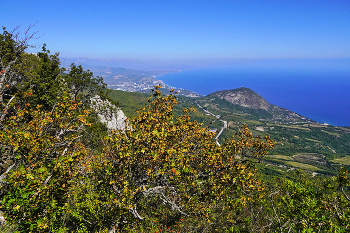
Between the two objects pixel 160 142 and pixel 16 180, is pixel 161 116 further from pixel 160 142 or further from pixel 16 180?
pixel 16 180

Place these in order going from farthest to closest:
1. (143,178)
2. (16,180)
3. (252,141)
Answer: (252,141) < (143,178) < (16,180)

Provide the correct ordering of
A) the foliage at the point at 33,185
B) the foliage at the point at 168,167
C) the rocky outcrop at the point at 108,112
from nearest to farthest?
the foliage at the point at 33,185 → the foliage at the point at 168,167 → the rocky outcrop at the point at 108,112

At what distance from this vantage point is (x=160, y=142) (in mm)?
8953

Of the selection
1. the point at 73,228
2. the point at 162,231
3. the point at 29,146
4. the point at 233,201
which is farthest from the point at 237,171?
the point at 29,146

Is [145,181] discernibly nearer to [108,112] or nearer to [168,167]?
[168,167]

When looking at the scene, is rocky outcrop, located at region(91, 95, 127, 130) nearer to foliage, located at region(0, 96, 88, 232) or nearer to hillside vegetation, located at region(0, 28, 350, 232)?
hillside vegetation, located at region(0, 28, 350, 232)

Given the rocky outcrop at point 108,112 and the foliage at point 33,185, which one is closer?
the foliage at point 33,185

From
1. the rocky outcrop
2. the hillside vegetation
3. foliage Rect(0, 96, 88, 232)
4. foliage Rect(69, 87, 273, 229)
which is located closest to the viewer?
foliage Rect(0, 96, 88, 232)

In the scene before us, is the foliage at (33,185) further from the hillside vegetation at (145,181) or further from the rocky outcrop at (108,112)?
the rocky outcrop at (108,112)

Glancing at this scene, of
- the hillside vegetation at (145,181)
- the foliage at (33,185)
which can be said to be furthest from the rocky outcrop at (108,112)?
the foliage at (33,185)

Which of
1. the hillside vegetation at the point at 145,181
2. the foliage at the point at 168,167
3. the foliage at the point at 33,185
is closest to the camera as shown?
the foliage at the point at 33,185

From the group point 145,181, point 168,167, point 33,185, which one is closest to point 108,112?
point 33,185

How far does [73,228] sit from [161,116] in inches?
408

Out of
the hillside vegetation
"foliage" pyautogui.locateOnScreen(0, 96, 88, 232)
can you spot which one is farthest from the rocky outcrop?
"foliage" pyautogui.locateOnScreen(0, 96, 88, 232)
